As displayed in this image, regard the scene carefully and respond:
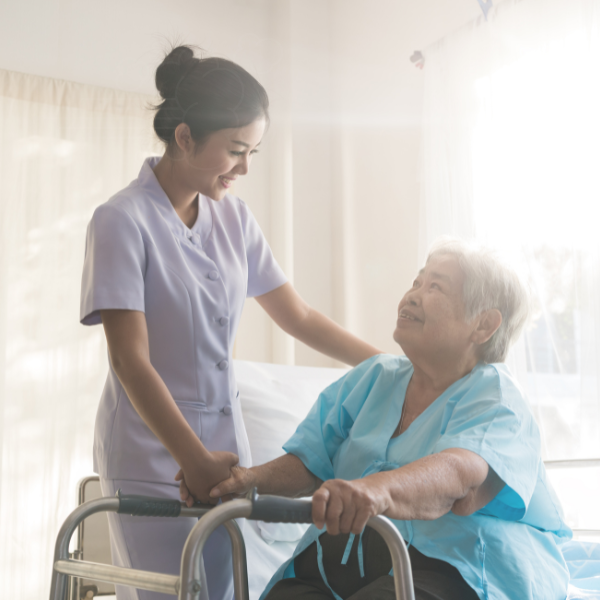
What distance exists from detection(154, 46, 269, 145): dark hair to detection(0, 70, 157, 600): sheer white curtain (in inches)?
64.5

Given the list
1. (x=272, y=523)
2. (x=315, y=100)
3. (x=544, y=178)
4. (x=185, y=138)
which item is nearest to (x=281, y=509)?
(x=185, y=138)

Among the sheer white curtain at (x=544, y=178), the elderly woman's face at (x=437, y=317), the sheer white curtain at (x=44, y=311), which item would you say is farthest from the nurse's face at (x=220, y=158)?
the sheer white curtain at (x=44, y=311)

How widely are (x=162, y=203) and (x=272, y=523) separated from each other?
31.5 inches

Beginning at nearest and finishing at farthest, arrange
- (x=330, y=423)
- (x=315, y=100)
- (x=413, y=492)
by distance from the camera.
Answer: (x=413, y=492), (x=330, y=423), (x=315, y=100)

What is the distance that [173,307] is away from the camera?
42.9 inches

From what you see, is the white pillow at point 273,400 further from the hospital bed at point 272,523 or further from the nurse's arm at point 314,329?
the nurse's arm at point 314,329

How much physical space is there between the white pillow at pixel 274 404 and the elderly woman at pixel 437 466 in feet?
1.10

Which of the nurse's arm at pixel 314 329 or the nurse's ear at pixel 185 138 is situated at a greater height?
the nurse's ear at pixel 185 138

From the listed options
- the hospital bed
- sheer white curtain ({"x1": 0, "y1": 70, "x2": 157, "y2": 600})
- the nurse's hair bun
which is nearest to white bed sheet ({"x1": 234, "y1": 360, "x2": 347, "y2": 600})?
the hospital bed

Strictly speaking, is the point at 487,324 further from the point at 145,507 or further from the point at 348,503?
the point at 145,507

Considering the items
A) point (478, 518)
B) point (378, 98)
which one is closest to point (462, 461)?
point (478, 518)

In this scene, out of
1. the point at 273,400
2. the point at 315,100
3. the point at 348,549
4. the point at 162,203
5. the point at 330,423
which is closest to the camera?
the point at 348,549

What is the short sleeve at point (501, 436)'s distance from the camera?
0.95 m

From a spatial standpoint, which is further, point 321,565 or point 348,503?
point 321,565
